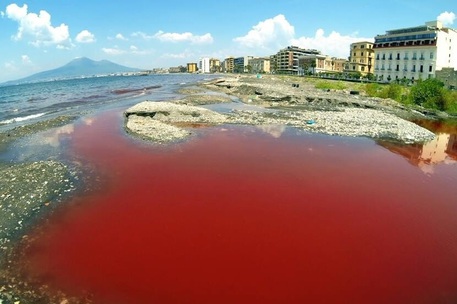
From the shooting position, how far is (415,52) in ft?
289

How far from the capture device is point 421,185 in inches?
781

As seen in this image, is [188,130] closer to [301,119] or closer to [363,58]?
[301,119]

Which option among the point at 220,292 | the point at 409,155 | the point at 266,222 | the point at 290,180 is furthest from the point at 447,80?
the point at 220,292

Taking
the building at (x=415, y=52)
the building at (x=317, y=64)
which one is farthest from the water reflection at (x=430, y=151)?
the building at (x=317, y=64)

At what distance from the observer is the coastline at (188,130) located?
1311cm

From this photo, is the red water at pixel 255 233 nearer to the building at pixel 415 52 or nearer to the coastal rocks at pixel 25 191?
the coastal rocks at pixel 25 191

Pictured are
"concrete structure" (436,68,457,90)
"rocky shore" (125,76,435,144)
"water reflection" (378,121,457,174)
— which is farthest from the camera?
"concrete structure" (436,68,457,90)

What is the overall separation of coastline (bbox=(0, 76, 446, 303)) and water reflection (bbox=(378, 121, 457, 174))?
1559 millimetres

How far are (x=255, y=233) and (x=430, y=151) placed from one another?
868 inches

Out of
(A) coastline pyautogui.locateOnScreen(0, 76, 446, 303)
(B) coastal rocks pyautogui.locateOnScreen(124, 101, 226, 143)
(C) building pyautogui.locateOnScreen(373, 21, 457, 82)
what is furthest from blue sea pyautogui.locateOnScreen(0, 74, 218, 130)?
(C) building pyautogui.locateOnScreen(373, 21, 457, 82)

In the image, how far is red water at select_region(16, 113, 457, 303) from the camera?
10.7m

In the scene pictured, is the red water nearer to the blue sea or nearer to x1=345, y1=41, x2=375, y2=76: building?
the blue sea

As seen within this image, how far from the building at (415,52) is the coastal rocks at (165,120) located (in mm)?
70914

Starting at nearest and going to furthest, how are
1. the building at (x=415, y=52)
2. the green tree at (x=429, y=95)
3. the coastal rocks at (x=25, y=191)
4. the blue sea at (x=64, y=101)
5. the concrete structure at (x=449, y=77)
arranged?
the coastal rocks at (x=25, y=191) → the blue sea at (x=64, y=101) → the green tree at (x=429, y=95) → the concrete structure at (x=449, y=77) → the building at (x=415, y=52)
